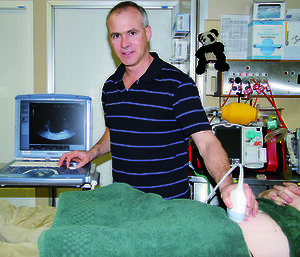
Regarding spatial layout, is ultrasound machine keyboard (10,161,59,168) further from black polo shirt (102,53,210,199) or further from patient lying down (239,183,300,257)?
patient lying down (239,183,300,257)

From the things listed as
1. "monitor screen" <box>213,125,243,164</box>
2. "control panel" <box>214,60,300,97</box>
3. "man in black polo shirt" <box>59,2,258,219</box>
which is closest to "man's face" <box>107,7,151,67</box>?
"man in black polo shirt" <box>59,2,258,219</box>

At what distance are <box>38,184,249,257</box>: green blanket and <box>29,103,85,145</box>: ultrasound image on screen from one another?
1164mm

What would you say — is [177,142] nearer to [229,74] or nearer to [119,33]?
[119,33]

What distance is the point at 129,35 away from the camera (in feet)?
4.51

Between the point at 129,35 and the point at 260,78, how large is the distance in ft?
4.26

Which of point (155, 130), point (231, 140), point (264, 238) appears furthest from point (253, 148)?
point (264, 238)

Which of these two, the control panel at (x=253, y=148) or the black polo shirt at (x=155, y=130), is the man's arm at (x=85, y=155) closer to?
the black polo shirt at (x=155, y=130)

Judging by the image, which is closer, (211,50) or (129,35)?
(129,35)

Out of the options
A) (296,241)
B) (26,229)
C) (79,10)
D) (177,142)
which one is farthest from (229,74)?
(26,229)

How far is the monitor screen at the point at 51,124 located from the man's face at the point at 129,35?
592mm

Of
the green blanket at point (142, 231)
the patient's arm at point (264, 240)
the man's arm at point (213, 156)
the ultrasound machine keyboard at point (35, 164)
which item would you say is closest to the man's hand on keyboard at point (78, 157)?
the ultrasound machine keyboard at point (35, 164)

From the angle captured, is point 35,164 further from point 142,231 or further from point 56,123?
point 142,231

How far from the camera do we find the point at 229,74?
229 centimetres

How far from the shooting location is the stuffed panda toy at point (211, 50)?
2.21m
